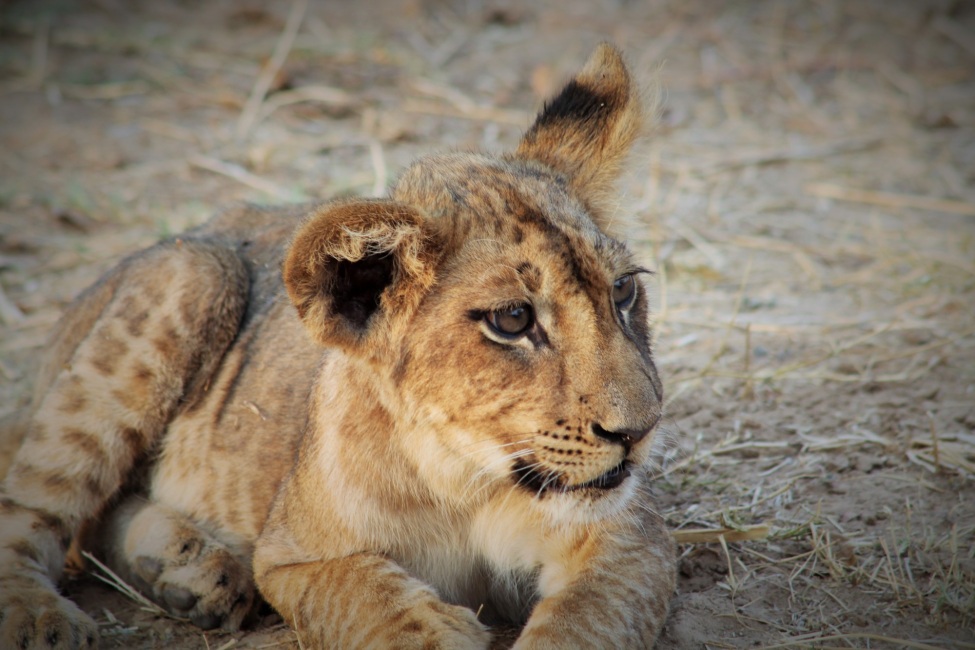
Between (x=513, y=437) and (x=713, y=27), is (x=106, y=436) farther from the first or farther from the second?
(x=713, y=27)

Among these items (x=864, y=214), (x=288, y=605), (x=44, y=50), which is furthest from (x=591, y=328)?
(x=44, y=50)

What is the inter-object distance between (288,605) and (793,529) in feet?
6.03

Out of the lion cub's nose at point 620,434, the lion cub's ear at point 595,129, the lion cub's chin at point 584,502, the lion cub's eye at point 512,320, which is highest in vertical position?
the lion cub's ear at point 595,129

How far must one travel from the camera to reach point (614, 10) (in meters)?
10.1

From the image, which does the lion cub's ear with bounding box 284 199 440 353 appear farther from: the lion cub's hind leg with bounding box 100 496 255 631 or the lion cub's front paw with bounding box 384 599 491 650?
the lion cub's hind leg with bounding box 100 496 255 631

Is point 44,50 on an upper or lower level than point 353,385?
upper

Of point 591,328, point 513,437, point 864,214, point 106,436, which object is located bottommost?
point 106,436

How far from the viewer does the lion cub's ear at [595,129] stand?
3566 millimetres

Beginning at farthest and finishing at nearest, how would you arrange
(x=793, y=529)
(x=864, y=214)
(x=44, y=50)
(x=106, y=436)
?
(x=44, y=50), (x=864, y=214), (x=106, y=436), (x=793, y=529)

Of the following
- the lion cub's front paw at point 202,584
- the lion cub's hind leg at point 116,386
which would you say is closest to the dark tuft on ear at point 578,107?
the lion cub's hind leg at point 116,386

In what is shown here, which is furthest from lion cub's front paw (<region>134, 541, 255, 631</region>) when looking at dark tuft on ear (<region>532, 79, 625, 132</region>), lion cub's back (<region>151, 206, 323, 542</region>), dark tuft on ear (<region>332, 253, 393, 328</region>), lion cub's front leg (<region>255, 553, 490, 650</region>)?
dark tuft on ear (<region>532, 79, 625, 132</region>)

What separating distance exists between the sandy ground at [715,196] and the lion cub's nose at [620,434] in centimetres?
77

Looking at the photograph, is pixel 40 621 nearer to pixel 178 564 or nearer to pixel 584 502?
pixel 178 564

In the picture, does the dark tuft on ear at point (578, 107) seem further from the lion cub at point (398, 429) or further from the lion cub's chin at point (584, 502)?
the lion cub's chin at point (584, 502)
